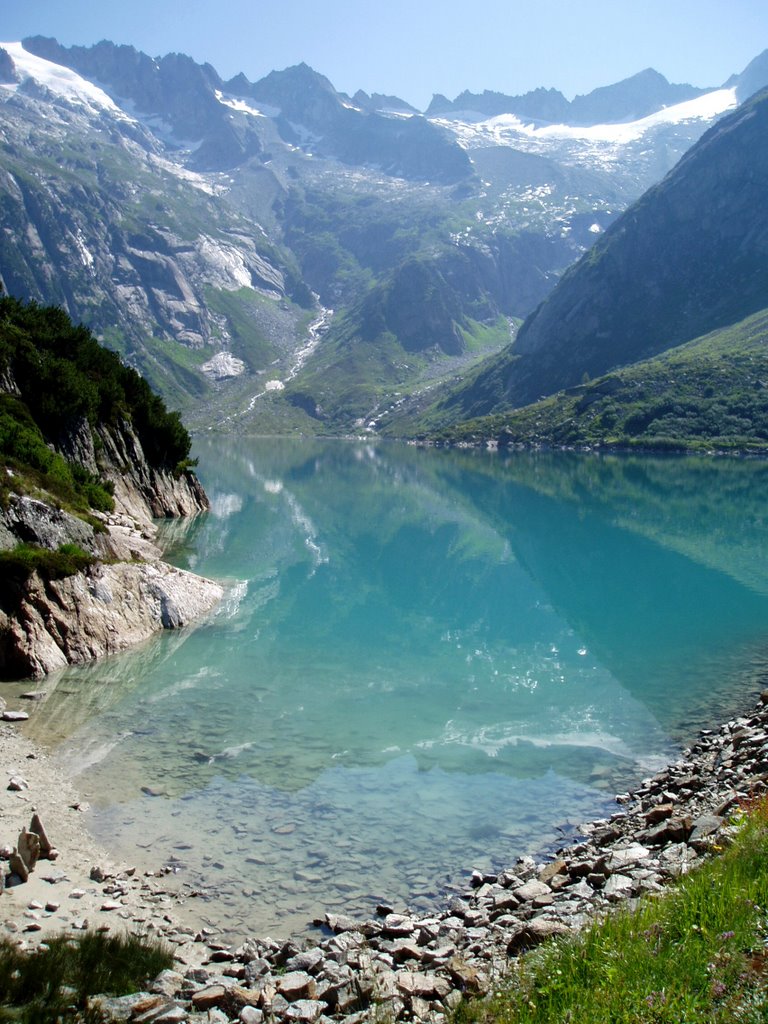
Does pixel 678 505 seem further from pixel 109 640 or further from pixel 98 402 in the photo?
pixel 109 640

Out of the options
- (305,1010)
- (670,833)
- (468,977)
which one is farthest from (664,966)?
(670,833)

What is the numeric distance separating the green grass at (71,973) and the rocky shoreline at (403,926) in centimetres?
37

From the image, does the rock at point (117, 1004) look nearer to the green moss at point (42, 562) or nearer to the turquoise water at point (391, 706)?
the turquoise water at point (391, 706)

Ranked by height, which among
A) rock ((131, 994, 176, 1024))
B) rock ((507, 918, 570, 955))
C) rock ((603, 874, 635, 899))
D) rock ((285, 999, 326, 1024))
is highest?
rock ((131, 994, 176, 1024))

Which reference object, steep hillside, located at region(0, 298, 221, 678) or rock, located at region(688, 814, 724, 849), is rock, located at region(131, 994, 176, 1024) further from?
steep hillside, located at region(0, 298, 221, 678)

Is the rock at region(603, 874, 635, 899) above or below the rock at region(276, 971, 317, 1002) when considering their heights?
below

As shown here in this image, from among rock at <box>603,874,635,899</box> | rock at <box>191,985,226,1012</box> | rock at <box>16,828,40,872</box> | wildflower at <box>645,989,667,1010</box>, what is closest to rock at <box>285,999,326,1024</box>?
rock at <box>191,985,226,1012</box>

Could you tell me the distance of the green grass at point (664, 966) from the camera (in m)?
7.00

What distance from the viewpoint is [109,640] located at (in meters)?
30.9

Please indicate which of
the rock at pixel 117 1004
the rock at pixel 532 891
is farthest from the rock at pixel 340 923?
the rock at pixel 117 1004

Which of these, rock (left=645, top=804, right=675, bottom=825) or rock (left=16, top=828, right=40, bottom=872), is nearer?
rock (left=16, top=828, right=40, bottom=872)

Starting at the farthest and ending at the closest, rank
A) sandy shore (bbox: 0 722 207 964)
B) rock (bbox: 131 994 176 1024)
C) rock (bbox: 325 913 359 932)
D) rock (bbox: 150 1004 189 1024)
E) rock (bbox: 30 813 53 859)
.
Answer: rock (bbox: 30 813 53 859) → rock (bbox: 325 913 359 932) → sandy shore (bbox: 0 722 207 964) → rock (bbox: 131 994 176 1024) → rock (bbox: 150 1004 189 1024)

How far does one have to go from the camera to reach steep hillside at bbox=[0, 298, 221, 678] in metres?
28.0

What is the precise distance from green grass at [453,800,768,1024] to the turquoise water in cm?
597
